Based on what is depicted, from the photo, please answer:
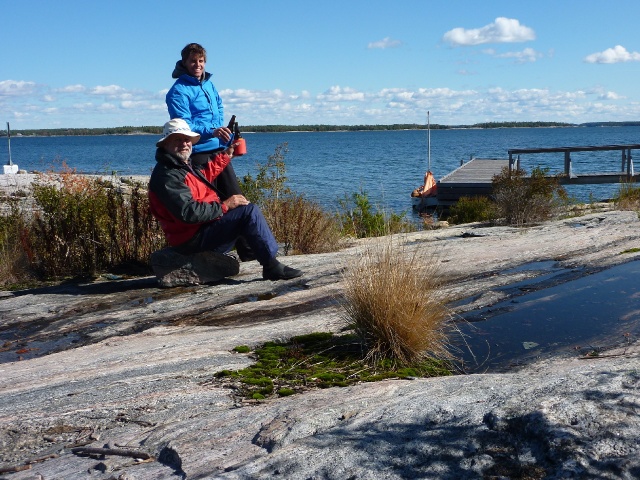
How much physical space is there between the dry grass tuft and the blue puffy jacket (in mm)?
2871

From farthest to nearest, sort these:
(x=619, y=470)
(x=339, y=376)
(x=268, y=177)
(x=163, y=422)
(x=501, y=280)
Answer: (x=268, y=177) < (x=501, y=280) < (x=339, y=376) < (x=163, y=422) < (x=619, y=470)

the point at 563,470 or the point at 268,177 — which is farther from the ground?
the point at 268,177

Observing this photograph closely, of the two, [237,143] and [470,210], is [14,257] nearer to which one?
[237,143]

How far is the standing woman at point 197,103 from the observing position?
7203mm

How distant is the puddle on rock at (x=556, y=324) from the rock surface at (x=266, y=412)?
0.18 metres

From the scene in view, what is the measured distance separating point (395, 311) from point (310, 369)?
0.64 metres

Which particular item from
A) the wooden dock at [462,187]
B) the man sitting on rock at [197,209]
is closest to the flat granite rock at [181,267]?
the man sitting on rock at [197,209]

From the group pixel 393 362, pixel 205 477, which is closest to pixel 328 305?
pixel 393 362

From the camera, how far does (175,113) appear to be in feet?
23.6

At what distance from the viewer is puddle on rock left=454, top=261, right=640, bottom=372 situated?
4.91 m

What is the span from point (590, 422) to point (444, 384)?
A: 970 millimetres

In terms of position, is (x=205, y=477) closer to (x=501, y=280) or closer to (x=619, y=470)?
(x=619, y=470)

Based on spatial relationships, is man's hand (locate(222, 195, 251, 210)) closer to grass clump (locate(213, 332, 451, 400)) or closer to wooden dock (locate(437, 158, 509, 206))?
grass clump (locate(213, 332, 451, 400))

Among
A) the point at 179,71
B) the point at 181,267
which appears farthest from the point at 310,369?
the point at 179,71
